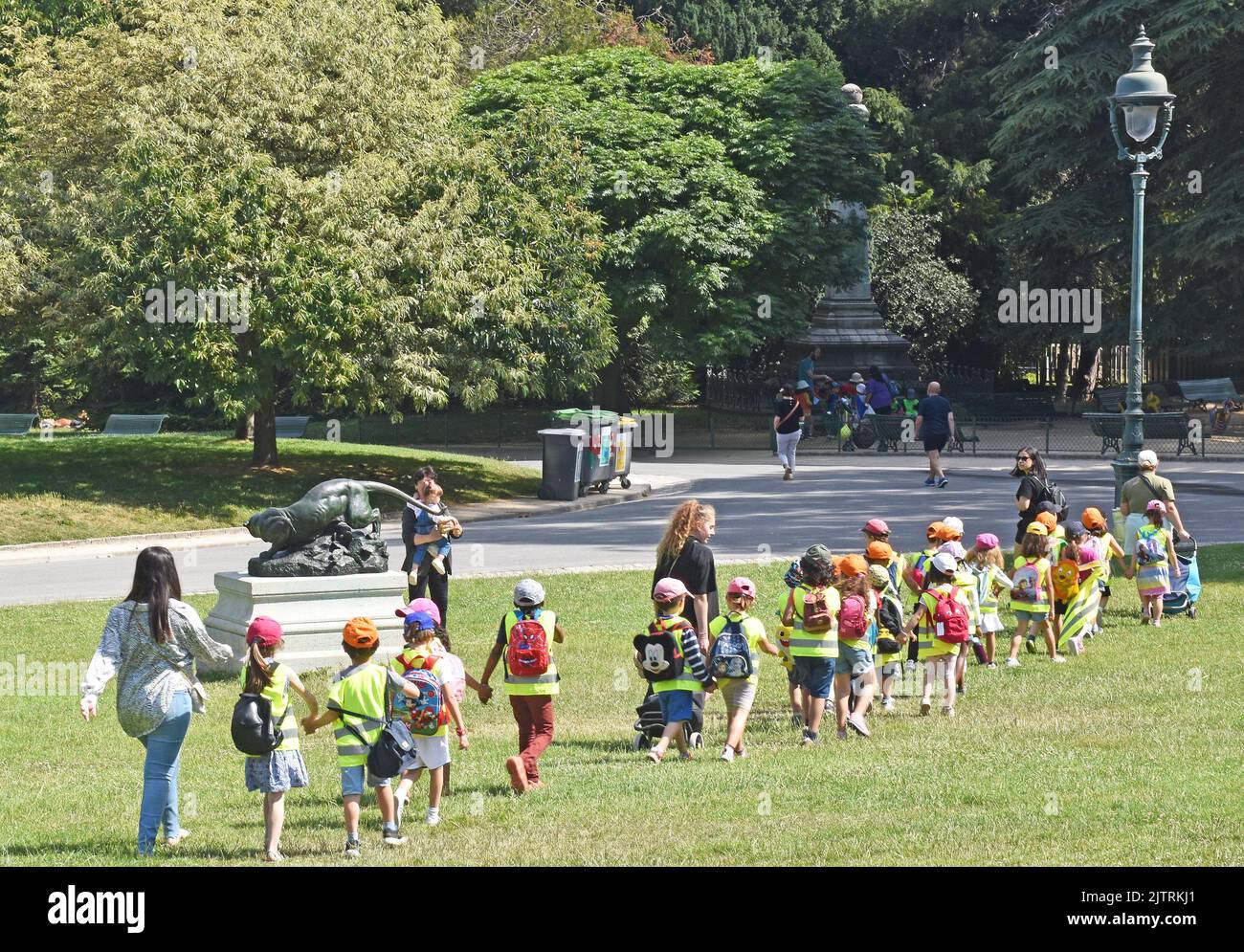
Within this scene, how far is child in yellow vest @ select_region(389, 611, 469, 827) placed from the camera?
8.99m

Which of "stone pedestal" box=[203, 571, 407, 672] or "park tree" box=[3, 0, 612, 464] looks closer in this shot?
"stone pedestal" box=[203, 571, 407, 672]

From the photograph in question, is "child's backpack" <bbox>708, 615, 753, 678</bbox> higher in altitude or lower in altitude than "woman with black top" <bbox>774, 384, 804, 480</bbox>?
lower

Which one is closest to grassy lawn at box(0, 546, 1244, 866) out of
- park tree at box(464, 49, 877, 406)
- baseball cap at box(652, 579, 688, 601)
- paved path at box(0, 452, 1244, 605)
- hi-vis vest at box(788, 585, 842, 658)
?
hi-vis vest at box(788, 585, 842, 658)

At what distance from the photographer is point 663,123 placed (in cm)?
4169

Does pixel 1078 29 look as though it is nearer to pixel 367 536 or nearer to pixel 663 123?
pixel 663 123

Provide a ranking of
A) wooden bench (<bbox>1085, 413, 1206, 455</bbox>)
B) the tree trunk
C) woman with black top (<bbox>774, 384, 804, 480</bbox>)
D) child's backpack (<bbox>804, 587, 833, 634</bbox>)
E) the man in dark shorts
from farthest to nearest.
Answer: wooden bench (<bbox>1085, 413, 1206, 455</bbox>) → the tree trunk → woman with black top (<bbox>774, 384, 804, 480</bbox>) → the man in dark shorts → child's backpack (<bbox>804, 587, 833, 634</bbox>)

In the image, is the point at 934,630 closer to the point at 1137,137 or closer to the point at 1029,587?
the point at 1029,587

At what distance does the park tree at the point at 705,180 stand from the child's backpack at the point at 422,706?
31.2 meters

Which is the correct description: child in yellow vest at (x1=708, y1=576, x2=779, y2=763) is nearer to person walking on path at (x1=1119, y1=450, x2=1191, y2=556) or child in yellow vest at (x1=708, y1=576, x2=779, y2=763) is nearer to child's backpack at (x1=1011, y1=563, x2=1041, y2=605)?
child's backpack at (x1=1011, y1=563, x2=1041, y2=605)

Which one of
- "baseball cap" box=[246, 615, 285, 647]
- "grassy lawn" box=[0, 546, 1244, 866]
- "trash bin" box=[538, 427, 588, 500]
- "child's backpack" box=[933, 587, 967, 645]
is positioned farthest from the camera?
"trash bin" box=[538, 427, 588, 500]

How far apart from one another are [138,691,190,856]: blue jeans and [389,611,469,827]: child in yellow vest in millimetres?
1162

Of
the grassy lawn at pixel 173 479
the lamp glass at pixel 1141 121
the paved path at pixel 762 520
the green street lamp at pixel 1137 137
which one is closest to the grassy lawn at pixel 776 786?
the green street lamp at pixel 1137 137

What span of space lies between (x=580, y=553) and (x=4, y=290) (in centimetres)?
1600

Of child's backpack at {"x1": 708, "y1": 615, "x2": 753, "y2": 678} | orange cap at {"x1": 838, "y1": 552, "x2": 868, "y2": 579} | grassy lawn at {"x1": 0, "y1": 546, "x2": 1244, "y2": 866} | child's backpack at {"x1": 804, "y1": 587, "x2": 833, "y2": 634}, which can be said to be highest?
orange cap at {"x1": 838, "y1": 552, "x2": 868, "y2": 579}
